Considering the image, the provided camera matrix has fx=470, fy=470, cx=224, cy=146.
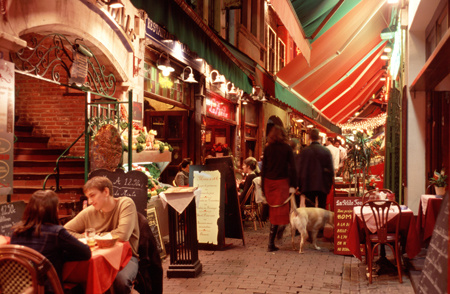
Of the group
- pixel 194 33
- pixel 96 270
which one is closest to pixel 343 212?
pixel 194 33

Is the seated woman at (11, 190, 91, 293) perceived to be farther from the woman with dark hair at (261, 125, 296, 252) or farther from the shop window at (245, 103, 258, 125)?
the shop window at (245, 103, 258, 125)

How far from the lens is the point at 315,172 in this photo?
8422 millimetres

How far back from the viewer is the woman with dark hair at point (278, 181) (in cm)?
764

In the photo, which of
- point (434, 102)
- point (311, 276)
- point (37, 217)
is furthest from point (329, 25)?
point (37, 217)

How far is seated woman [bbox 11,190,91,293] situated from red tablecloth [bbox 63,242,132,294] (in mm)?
117

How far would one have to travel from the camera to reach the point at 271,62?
2103 cm

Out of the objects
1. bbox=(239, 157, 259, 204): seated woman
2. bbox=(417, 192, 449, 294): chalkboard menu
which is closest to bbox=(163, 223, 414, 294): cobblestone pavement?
bbox=(239, 157, 259, 204): seated woman

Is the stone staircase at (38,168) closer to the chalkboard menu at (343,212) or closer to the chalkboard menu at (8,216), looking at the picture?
the chalkboard menu at (8,216)

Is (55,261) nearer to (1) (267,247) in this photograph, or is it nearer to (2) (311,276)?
(2) (311,276)

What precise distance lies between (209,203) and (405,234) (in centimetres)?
305

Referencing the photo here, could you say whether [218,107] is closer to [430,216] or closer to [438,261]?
[430,216]

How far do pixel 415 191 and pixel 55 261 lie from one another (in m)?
6.96

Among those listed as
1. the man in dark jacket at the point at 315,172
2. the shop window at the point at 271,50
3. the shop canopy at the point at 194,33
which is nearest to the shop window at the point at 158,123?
the shop canopy at the point at 194,33

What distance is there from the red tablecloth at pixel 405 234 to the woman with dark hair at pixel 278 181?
1556 mm
